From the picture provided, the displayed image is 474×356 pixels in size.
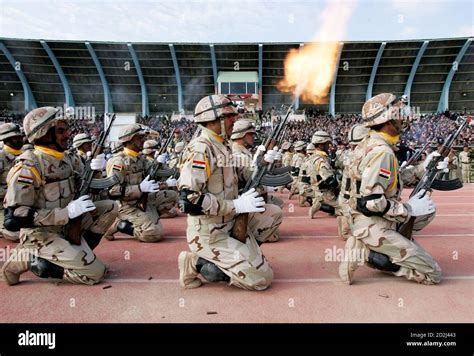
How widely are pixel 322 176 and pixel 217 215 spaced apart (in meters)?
4.78

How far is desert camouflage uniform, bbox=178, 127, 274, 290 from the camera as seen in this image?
4.22 meters

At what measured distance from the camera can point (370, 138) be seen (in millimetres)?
4699

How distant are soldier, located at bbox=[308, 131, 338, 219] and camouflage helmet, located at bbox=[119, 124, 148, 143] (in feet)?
12.5

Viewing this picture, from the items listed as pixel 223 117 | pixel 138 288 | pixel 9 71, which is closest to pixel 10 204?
pixel 138 288

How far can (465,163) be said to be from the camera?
1869 cm

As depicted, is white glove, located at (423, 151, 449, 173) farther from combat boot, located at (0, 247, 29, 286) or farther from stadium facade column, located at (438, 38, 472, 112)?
stadium facade column, located at (438, 38, 472, 112)

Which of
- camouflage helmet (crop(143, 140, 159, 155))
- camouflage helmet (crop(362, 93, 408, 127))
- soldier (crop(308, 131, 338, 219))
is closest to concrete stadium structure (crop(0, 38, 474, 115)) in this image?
camouflage helmet (crop(143, 140, 159, 155))

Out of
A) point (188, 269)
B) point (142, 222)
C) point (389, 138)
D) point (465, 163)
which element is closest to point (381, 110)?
point (389, 138)

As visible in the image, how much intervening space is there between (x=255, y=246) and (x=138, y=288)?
1449 mm

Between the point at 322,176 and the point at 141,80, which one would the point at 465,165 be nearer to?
the point at 322,176

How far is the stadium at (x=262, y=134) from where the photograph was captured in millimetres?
4020

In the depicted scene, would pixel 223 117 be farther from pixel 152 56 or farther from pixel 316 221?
pixel 152 56

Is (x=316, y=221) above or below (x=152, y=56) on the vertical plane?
below

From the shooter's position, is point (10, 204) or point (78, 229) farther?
point (78, 229)
